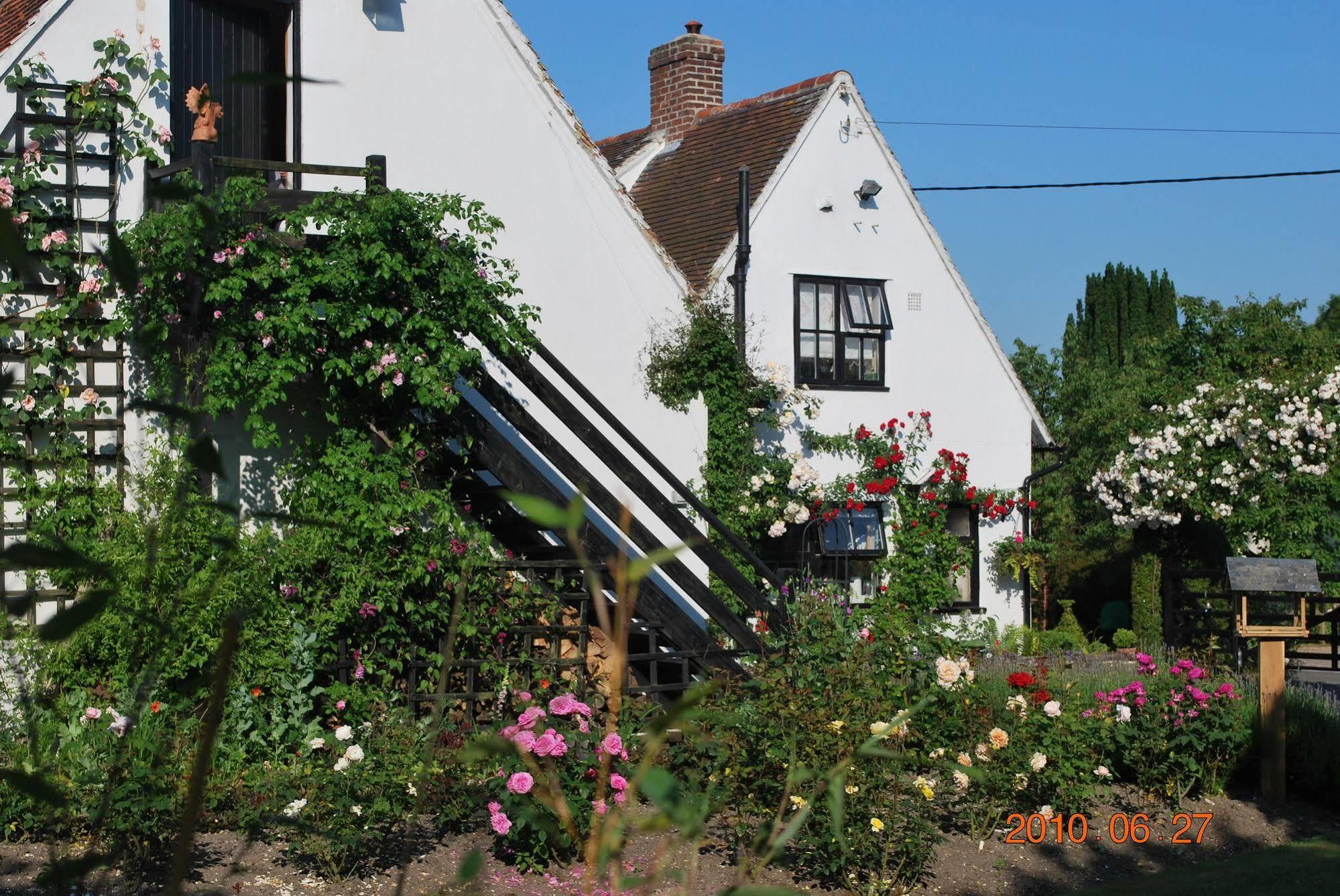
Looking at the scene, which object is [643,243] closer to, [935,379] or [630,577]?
[935,379]

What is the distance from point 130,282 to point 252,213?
29.9ft

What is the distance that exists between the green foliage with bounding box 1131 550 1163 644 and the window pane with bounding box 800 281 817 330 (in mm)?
7783

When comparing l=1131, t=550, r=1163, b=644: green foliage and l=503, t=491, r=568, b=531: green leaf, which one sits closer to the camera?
l=503, t=491, r=568, b=531: green leaf

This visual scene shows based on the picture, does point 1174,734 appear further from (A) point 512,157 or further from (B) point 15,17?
(B) point 15,17

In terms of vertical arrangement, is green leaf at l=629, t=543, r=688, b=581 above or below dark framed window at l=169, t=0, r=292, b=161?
below

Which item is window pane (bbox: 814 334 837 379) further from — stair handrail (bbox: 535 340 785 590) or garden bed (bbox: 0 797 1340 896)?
garden bed (bbox: 0 797 1340 896)

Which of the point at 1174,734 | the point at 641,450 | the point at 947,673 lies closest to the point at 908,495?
the point at 641,450

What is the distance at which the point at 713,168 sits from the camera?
1609cm

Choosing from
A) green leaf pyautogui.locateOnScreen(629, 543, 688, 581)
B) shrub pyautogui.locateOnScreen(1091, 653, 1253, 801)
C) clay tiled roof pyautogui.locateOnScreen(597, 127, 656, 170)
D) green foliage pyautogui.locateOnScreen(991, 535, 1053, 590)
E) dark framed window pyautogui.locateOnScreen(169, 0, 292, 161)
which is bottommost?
shrub pyautogui.locateOnScreen(1091, 653, 1253, 801)

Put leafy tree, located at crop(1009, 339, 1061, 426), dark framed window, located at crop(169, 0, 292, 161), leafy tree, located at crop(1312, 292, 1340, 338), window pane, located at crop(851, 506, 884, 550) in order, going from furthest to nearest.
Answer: leafy tree, located at crop(1312, 292, 1340, 338), leafy tree, located at crop(1009, 339, 1061, 426), window pane, located at crop(851, 506, 884, 550), dark framed window, located at crop(169, 0, 292, 161)

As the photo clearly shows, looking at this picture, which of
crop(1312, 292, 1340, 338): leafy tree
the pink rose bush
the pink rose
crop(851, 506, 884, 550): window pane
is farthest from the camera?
crop(1312, 292, 1340, 338): leafy tree

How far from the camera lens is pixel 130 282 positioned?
3.18 feet

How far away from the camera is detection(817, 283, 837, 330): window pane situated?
15.2 meters

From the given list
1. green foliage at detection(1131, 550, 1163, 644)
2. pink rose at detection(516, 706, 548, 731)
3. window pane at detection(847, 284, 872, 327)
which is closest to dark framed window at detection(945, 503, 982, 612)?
window pane at detection(847, 284, 872, 327)
